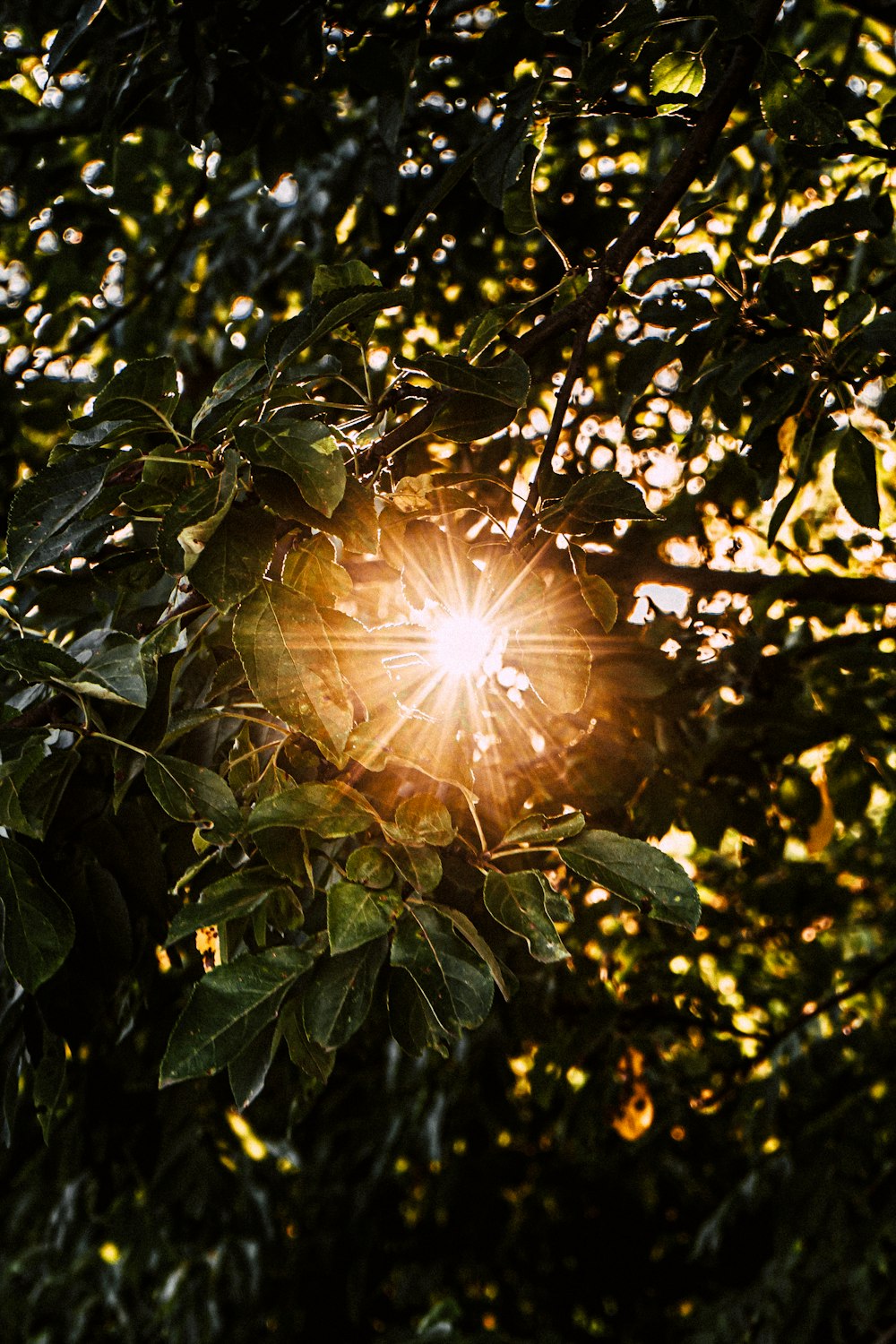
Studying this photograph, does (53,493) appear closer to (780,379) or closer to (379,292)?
(379,292)

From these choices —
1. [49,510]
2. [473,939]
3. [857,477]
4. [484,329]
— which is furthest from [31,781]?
[857,477]

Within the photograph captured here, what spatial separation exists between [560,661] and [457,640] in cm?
7

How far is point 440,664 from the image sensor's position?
0.65 m

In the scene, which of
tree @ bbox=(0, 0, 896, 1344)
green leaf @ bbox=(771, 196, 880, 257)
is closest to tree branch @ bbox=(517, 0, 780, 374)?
tree @ bbox=(0, 0, 896, 1344)

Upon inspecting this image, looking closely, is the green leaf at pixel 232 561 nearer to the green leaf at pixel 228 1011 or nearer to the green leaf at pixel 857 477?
the green leaf at pixel 228 1011

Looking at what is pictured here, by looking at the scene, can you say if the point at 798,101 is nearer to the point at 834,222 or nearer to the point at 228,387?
the point at 834,222

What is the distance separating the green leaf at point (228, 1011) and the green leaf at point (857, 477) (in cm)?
64

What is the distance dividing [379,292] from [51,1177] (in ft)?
7.50

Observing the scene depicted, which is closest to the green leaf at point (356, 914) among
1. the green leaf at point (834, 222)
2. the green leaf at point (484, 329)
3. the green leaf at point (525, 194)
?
the green leaf at point (484, 329)

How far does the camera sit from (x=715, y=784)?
166 cm

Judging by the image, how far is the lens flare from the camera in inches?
25.7

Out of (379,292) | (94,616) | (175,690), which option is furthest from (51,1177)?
(379,292)

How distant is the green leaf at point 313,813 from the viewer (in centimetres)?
57

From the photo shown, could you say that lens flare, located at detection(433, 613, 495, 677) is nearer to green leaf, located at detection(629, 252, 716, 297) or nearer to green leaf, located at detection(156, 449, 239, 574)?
green leaf, located at detection(156, 449, 239, 574)
